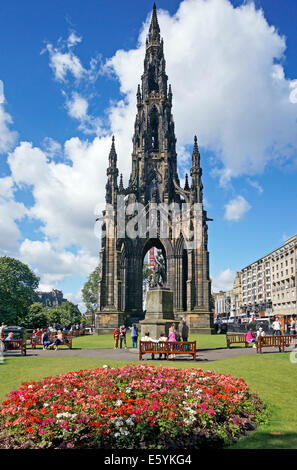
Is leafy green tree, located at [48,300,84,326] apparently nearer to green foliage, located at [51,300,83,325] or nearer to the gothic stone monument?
green foliage, located at [51,300,83,325]

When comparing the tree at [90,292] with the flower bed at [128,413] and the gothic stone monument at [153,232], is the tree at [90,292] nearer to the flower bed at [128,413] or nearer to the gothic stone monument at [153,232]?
the gothic stone monument at [153,232]

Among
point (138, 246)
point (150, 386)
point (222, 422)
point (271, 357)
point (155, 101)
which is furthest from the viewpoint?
point (155, 101)

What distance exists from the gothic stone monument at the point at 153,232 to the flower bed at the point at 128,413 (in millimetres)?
31538

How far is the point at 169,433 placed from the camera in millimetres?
5984

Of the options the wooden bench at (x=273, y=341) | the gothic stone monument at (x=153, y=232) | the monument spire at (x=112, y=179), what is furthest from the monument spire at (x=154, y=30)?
the wooden bench at (x=273, y=341)

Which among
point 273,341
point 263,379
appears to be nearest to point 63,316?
point 273,341

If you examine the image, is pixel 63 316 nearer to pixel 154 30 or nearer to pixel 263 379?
pixel 154 30

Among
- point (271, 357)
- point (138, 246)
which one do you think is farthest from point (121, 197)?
point (271, 357)

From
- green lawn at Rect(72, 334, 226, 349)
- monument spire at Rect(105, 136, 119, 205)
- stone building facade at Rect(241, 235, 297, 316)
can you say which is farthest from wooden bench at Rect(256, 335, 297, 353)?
stone building facade at Rect(241, 235, 297, 316)

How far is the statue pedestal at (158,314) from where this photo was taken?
60.6 feet

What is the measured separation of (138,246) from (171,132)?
20.6m

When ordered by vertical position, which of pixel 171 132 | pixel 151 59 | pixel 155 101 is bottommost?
pixel 171 132
